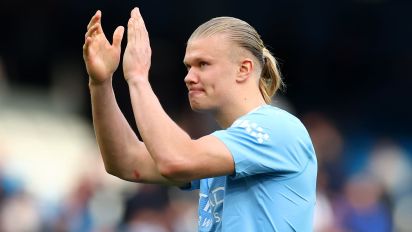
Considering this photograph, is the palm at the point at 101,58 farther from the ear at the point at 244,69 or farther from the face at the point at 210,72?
the ear at the point at 244,69

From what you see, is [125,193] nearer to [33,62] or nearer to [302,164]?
[33,62]

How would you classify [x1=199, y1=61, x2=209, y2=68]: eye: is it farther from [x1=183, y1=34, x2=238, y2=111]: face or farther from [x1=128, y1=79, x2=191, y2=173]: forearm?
[x1=128, y1=79, x2=191, y2=173]: forearm

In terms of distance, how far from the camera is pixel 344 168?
12.7m

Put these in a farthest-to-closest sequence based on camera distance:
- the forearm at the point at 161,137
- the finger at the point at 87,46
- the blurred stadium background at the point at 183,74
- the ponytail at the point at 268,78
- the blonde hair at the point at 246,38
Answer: the blurred stadium background at the point at 183,74
the ponytail at the point at 268,78
the blonde hair at the point at 246,38
the finger at the point at 87,46
the forearm at the point at 161,137

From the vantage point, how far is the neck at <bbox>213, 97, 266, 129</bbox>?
15.1 feet

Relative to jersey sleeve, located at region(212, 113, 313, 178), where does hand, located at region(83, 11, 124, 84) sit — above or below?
above

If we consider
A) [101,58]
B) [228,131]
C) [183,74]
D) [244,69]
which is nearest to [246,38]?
[244,69]

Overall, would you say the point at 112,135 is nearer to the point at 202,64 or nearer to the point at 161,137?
the point at 202,64

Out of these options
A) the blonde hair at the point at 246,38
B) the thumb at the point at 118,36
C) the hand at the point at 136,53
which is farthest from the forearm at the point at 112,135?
the blonde hair at the point at 246,38

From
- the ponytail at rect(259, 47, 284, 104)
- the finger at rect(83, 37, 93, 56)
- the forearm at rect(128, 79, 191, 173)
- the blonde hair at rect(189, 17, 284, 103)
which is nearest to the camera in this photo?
the forearm at rect(128, 79, 191, 173)

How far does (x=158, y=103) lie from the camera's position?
Answer: 4316 millimetres

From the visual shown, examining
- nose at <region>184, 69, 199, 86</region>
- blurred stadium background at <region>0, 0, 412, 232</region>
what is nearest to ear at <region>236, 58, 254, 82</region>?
nose at <region>184, 69, 199, 86</region>

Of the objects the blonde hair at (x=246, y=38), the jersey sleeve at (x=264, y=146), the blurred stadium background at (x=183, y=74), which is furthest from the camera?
the blurred stadium background at (x=183, y=74)

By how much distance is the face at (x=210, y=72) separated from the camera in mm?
4574
